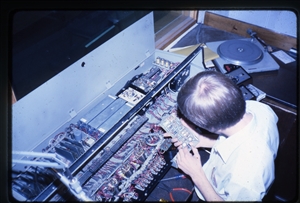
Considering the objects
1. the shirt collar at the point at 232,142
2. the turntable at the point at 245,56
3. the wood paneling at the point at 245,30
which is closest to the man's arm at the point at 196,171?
the shirt collar at the point at 232,142

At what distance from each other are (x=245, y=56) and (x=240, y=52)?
6 centimetres

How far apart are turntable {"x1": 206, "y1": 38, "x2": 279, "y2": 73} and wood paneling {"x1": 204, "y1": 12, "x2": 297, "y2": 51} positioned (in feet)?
0.84

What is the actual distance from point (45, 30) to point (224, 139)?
3.38 m

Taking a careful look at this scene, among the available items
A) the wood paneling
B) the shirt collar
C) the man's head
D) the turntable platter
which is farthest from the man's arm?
the wood paneling

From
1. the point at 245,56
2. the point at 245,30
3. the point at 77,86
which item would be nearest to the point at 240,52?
the point at 245,56

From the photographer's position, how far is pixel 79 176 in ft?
4.62

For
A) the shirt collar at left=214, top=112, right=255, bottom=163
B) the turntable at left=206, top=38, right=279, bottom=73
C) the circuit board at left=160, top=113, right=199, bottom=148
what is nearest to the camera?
the shirt collar at left=214, top=112, right=255, bottom=163

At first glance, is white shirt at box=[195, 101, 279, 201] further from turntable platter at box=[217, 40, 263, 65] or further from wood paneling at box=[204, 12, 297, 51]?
wood paneling at box=[204, 12, 297, 51]

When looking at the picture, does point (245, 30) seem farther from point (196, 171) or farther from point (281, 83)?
point (196, 171)

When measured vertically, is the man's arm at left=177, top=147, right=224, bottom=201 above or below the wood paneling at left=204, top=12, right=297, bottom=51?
below

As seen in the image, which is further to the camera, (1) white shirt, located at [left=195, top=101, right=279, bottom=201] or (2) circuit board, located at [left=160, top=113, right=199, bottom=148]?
(2) circuit board, located at [left=160, top=113, right=199, bottom=148]

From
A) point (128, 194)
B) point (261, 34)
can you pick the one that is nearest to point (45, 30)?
point (261, 34)

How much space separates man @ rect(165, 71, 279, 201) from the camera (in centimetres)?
129

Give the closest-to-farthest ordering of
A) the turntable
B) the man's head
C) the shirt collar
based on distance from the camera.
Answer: the man's head → the shirt collar → the turntable
